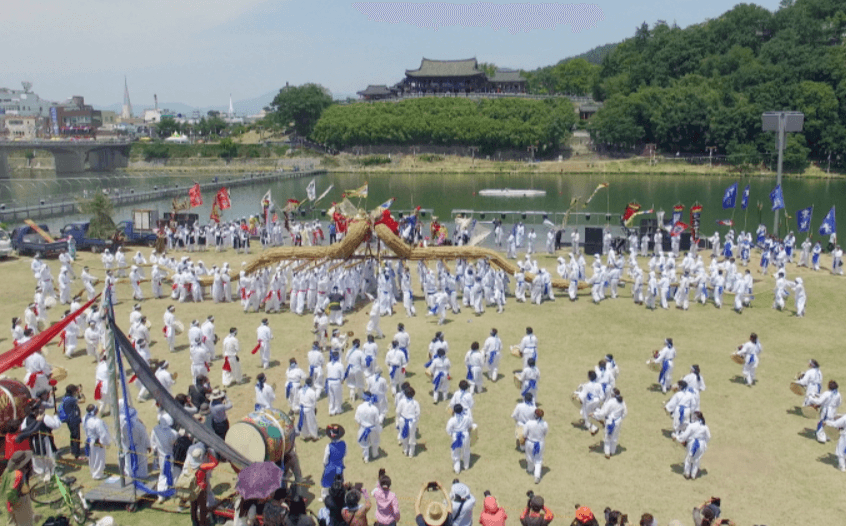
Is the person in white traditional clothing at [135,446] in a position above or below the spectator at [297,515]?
below

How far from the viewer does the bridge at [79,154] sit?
72.1 meters

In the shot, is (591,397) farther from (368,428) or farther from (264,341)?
(264,341)

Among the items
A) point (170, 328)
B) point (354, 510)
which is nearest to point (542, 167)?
point (170, 328)

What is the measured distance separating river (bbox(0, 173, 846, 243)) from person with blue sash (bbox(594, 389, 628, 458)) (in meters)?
19.3

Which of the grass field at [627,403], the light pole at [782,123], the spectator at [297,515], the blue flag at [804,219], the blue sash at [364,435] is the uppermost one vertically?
the light pole at [782,123]

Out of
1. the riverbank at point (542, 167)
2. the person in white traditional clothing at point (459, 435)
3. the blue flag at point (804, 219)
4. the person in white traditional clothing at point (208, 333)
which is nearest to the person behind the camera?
the person in white traditional clothing at point (459, 435)

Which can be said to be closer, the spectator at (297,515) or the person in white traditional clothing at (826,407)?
the spectator at (297,515)

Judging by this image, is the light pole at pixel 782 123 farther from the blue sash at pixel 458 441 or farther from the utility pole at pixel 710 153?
the utility pole at pixel 710 153

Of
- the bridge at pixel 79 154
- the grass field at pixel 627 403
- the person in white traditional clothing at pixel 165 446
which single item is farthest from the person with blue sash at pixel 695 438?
the bridge at pixel 79 154

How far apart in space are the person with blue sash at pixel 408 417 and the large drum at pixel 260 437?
2177 mm

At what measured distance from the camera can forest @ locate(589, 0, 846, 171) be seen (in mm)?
61594

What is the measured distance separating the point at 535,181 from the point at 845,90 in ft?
98.2

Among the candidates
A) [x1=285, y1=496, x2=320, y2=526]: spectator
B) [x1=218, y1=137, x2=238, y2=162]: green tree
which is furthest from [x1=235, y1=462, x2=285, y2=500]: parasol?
[x1=218, y1=137, x2=238, y2=162]: green tree

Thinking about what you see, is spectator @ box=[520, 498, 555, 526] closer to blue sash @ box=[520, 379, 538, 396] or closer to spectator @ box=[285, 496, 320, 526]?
spectator @ box=[285, 496, 320, 526]
